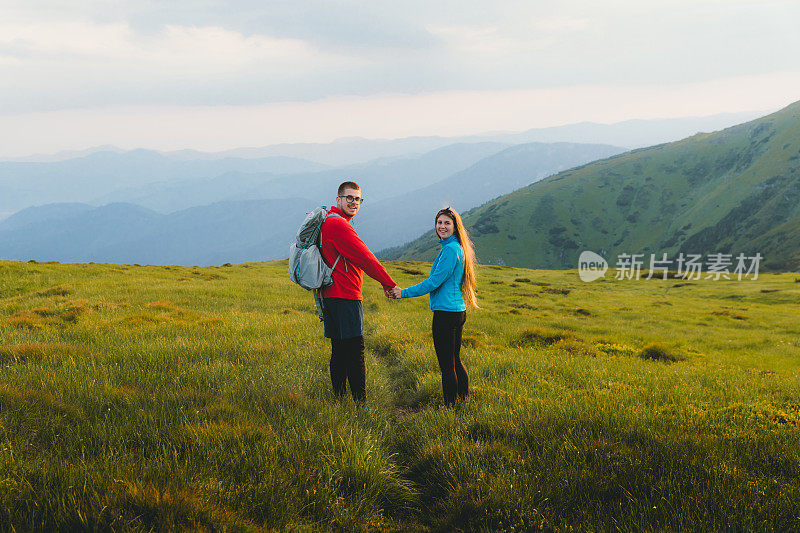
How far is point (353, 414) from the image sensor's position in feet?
18.7

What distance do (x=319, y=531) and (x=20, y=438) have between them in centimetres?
319

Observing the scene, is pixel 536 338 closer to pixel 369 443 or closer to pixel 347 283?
pixel 347 283

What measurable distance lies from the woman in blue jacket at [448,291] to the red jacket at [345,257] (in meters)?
0.72

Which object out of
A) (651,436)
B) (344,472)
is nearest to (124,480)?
(344,472)

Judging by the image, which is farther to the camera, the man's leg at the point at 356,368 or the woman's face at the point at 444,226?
the woman's face at the point at 444,226

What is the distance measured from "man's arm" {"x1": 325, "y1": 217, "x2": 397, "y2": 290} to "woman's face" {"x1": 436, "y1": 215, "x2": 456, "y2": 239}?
1201 millimetres

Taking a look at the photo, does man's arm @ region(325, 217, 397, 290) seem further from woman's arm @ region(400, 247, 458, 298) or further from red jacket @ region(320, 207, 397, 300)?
woman's arm @ region(400, 247, 458, 298)

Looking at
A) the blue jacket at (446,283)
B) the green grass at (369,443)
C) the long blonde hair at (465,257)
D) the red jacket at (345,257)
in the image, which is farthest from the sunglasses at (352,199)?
the green grass at (369,443)

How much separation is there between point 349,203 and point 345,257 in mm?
873

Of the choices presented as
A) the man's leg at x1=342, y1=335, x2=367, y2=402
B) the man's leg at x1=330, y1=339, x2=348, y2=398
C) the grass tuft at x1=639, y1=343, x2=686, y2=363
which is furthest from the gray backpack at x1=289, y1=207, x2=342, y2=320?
the grass tuft at x1=639, y1=343, x2=686, y2=363

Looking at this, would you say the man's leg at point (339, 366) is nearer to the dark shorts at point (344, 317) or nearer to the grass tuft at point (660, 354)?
the dark shorts at point (344, 317)

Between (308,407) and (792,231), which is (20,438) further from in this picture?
(792,231)

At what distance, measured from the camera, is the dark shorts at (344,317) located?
20.2 ft

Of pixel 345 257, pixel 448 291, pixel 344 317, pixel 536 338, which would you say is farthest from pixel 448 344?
pixel 536 338
